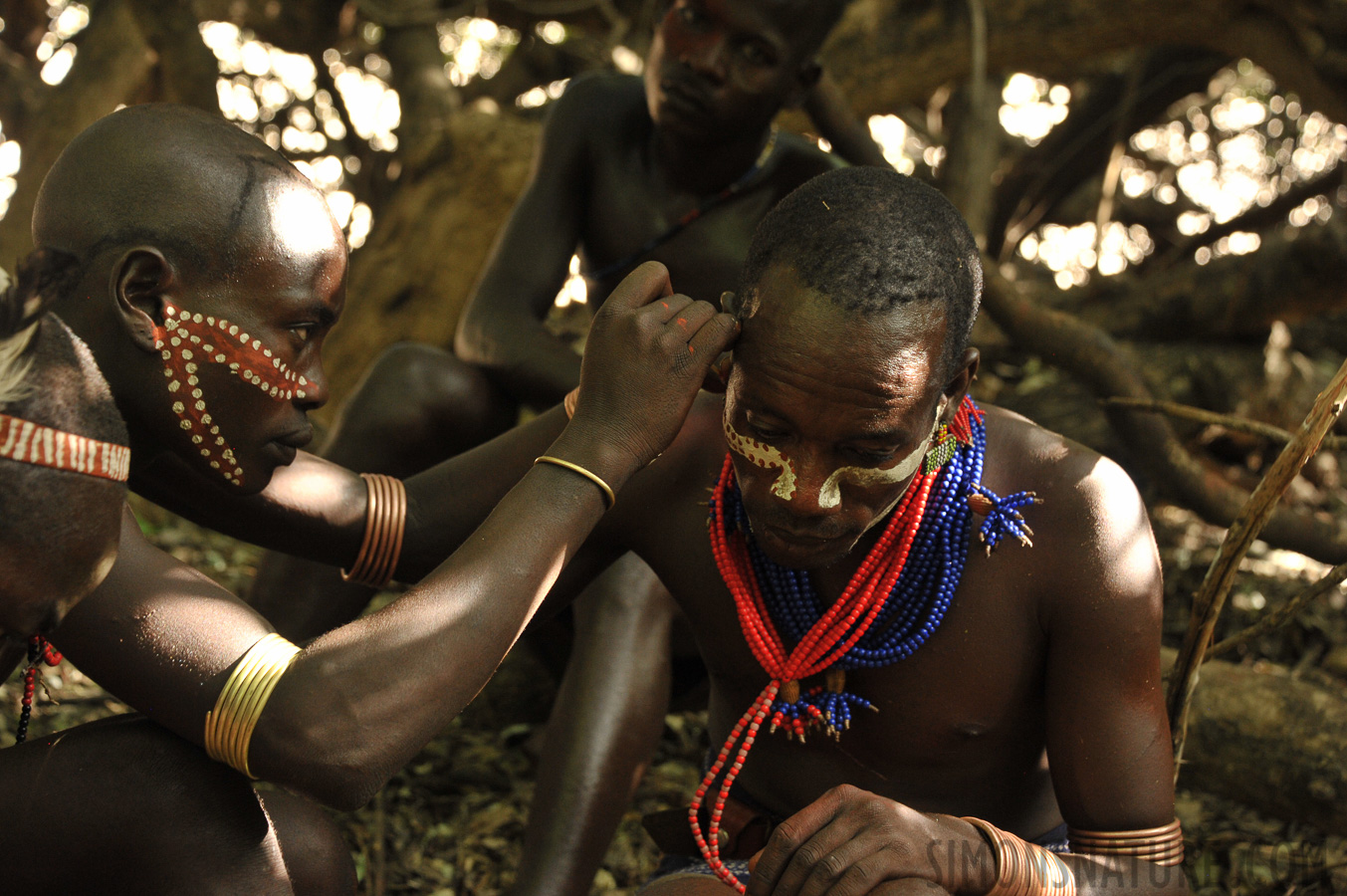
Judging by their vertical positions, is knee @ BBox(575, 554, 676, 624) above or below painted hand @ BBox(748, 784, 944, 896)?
below

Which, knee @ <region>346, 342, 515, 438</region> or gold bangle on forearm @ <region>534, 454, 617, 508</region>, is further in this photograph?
knee @ <region>346, 342, 515, 438</region>

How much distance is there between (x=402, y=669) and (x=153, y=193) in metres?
0.91

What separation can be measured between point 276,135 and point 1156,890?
7.55 metres

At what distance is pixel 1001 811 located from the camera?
2184mm

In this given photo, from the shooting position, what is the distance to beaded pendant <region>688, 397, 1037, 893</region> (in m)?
2.07

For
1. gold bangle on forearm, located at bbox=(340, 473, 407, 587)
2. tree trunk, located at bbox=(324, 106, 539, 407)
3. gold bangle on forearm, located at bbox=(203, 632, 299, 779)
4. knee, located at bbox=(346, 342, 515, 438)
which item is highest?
gold bangle on forearm, located at bbox=(203, 632, 299, 779)

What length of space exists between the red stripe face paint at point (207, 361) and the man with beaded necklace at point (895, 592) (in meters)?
0.67

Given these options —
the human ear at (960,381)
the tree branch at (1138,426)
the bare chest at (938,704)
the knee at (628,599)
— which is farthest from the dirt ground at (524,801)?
the human ear at (960,381)

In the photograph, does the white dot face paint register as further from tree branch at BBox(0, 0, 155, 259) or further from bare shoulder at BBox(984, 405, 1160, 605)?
tree branch at BBox(0, 0, 155, 259)

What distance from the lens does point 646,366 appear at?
186cm

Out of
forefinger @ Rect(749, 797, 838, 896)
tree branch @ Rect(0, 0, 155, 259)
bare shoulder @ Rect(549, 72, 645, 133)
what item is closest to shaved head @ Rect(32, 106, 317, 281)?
forefinger @ Rect(749, 797, 838, 896)

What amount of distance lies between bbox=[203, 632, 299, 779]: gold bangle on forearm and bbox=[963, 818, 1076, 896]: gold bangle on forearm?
3.64 feet

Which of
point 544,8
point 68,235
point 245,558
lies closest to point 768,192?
point 68,235

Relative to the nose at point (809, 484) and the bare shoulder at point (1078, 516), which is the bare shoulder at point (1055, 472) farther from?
the nose at point (809, 484)
